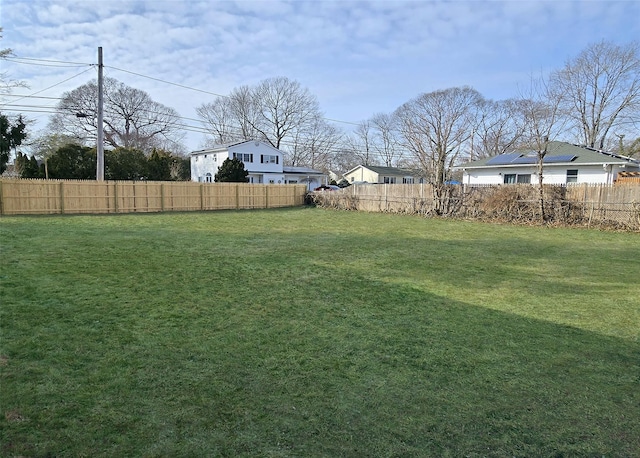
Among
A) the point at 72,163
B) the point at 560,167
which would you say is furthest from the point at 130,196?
the point at 560,167

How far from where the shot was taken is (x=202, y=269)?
6.03m

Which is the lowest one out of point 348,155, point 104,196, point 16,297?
point 16,297

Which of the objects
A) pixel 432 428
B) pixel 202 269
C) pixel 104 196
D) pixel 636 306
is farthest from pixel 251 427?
pixel 104 196

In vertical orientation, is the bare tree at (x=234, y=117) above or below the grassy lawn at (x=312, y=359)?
above

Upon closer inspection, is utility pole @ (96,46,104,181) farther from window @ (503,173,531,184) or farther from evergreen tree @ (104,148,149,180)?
window @ (503,173,531,184)

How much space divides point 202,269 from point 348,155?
56.6 meters

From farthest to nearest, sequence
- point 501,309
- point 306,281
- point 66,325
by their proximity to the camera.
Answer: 1. point 306,281
2. point 501,309
3. point 66,325

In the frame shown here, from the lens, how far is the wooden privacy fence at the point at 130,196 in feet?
49.0

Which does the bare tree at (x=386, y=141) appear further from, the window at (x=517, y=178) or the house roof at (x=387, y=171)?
the window at (x=517, y=178)

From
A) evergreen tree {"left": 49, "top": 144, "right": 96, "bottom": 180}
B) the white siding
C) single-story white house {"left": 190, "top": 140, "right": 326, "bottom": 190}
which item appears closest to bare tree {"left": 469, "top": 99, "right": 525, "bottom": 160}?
the white siding

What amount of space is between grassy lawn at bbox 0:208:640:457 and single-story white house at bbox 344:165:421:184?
41.7 m

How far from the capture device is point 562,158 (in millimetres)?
20594

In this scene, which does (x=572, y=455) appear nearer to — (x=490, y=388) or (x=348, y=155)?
(x=490, y=388)

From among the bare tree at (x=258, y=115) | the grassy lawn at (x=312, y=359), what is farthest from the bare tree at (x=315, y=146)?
the grassy lawn at (x=312, y=359)
